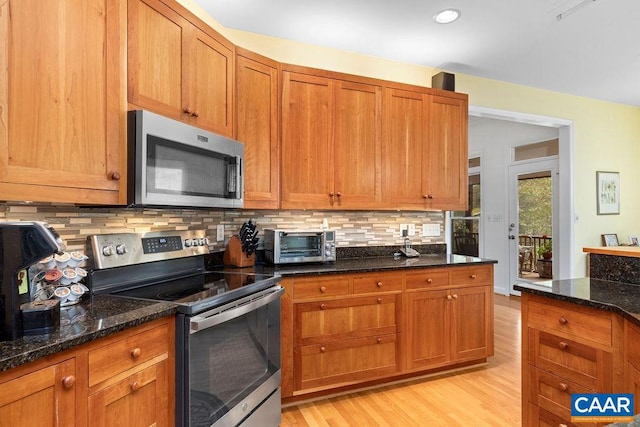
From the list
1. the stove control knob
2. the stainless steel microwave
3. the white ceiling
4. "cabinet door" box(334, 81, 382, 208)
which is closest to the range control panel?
the stove control knob

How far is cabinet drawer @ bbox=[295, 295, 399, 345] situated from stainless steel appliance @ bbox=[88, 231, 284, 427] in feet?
0.91

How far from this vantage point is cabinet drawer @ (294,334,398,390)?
7.73ft

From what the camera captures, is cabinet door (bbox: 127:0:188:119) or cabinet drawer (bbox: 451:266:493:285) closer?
cabinet door (bbox: 127:0:188:119)

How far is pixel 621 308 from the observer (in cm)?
136

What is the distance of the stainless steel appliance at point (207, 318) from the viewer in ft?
4.91

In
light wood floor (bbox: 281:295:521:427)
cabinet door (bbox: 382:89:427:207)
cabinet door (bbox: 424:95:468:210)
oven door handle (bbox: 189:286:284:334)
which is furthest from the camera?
cabinet door (bbox: 424:95:468:210)

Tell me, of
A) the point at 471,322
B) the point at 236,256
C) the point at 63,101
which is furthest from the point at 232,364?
the point at 471,322

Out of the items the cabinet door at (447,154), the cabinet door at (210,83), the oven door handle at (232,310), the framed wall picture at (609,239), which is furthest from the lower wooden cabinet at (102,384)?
the framed wall picture at (609,239)

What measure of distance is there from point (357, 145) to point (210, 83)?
1.20 meters

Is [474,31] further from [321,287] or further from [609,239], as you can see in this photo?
[609,239]

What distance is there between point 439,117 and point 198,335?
261 centimetres

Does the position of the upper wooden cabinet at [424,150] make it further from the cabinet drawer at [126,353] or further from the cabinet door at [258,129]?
the cabinet drawer at [126,353]

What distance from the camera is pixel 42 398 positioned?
100 centimetres

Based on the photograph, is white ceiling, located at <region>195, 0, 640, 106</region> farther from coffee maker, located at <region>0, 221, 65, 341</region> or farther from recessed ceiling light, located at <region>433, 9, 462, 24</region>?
coffee maker, located at <region>0, 221, 65, 341</region>
